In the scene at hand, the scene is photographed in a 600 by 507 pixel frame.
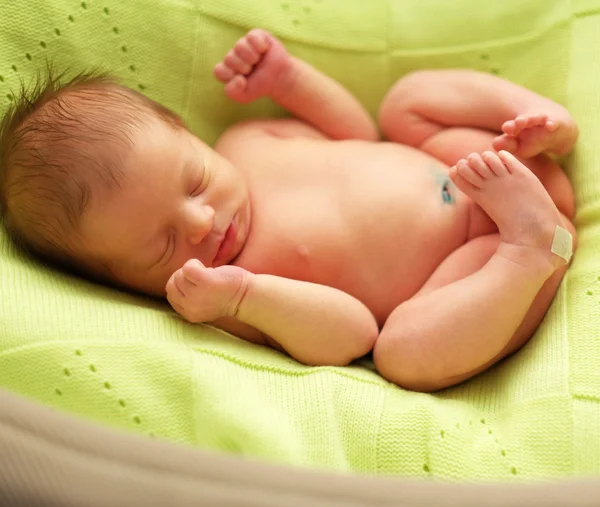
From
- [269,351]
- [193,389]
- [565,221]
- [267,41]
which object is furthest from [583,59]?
[193,389]

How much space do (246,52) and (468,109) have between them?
353 millimetres

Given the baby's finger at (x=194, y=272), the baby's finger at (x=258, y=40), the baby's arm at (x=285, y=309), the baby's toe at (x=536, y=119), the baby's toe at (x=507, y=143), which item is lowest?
the baby's arm at (x=285, y=309)

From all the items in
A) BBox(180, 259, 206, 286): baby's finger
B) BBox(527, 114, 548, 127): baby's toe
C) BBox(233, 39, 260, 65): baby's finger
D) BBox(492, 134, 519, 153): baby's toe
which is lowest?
BBox(180, 259, 206, 286): baby's finger

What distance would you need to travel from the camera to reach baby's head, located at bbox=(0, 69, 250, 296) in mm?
979

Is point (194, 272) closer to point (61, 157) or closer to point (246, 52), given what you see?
point (61, 157)

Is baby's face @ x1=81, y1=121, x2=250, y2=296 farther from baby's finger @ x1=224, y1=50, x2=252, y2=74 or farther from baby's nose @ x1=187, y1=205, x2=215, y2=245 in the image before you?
baby's finger @ x1=224, y1=50, x2=252, y2=74

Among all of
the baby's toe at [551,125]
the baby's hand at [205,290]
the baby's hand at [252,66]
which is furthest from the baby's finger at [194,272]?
the baby's toe at [551,125]

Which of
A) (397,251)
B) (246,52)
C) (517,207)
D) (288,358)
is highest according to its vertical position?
(246,52)

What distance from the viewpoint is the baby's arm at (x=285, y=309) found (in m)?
0.96

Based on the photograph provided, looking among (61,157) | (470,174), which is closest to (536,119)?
(470,174)

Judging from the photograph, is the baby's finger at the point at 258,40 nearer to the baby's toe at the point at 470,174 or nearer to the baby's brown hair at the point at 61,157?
the baby's brown hair at the point at 61,157

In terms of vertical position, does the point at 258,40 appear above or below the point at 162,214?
above

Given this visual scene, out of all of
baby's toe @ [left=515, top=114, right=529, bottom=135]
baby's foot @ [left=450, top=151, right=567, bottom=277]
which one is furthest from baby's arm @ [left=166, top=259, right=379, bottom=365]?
baby's toe @ [left=515, top=114, right=529, bottom=135]

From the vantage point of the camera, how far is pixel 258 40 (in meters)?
1.22
